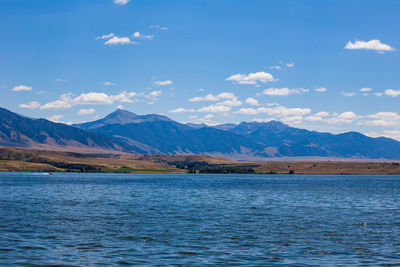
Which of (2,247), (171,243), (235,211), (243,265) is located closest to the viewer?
(243,265)

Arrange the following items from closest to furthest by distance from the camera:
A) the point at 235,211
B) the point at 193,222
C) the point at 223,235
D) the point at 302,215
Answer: the point at 223,235, the point at 193,222, the point at 302,215, the point at 235,211

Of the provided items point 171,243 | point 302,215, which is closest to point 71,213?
point 171,243

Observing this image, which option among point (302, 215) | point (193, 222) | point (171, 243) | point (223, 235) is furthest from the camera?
point (302, 215)

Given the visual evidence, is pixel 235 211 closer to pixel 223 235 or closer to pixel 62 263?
pixel 223 235

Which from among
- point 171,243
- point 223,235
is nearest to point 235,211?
point 223,235

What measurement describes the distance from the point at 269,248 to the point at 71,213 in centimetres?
3478

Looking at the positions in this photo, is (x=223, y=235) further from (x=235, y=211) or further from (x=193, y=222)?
(x=235, y=211)

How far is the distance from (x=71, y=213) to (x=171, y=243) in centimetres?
2801

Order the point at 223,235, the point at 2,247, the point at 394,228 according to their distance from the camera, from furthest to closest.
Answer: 1. the point at 394,228
2. the point at 223,235
3. the point at 2,247

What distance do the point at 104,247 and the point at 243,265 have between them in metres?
13.0

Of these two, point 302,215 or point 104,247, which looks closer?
point 104,247

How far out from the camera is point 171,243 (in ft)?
136

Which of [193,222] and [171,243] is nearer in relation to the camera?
[171,243]

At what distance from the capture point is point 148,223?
180ft
